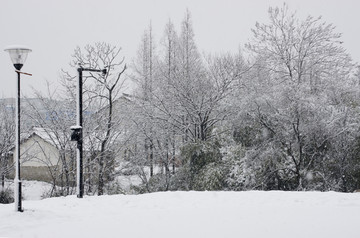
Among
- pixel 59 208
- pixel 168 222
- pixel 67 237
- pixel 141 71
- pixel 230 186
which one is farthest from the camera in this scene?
pixel 141 71

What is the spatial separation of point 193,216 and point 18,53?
480cm

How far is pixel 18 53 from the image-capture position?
28.3ft

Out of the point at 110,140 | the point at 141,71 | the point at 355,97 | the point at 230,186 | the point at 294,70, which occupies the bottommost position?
the point at 230,186

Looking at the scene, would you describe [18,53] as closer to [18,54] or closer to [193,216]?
[18,54]

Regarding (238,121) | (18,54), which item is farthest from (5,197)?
(18,54)

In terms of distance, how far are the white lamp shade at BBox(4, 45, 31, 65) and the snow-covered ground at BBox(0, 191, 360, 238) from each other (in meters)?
3.01

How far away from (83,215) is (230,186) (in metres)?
11.3

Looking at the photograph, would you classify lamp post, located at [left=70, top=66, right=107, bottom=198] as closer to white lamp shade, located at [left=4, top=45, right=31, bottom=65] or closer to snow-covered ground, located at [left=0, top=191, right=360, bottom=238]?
snow-covered ground, located at [left=0, top=191, right=360, bottom=238]

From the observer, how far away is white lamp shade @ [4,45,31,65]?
8.55 metres

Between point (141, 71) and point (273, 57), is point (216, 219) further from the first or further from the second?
point (141, 71)

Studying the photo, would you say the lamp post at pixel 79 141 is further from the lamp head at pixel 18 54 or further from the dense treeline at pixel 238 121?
the dense treeline at pixel 238 121

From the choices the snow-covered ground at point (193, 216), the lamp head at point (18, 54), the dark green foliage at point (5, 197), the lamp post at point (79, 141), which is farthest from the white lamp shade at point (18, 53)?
the dark green foliage at point (5, 197)

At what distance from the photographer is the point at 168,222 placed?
7.99 m

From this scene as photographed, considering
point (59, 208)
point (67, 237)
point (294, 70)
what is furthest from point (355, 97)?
point (67, 237)
